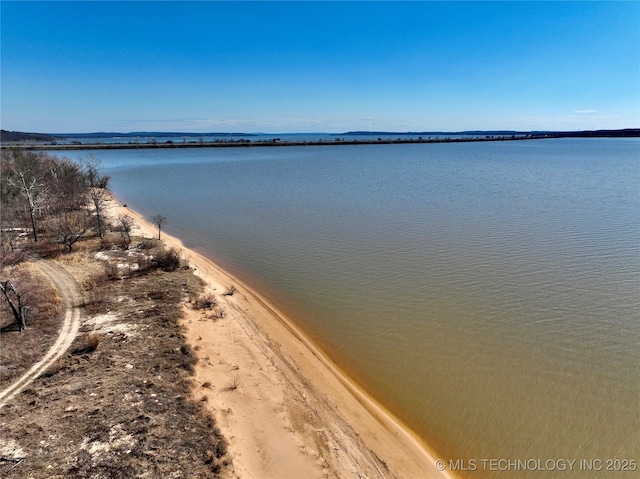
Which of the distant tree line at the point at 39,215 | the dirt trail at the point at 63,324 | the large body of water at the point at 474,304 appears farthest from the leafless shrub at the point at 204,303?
the distant tree line at the point at 39,215

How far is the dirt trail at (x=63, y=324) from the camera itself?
7952 mm

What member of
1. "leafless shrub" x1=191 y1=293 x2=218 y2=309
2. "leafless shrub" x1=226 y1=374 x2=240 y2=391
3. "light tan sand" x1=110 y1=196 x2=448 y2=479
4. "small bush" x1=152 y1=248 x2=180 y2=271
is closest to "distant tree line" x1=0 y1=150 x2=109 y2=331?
"small bush" x1=152 y1=248 x2=180 y2=271

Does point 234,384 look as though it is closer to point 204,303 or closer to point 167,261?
point 204,303

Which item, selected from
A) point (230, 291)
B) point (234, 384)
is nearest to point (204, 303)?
point (230, 291)

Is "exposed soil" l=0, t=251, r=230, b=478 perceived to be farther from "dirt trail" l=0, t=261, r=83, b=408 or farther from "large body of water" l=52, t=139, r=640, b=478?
"large body of water" l=52, t=139, r=640, b=478

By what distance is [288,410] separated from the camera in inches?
318

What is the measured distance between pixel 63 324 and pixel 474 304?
44.6 feet

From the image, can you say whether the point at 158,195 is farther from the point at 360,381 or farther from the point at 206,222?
the point at 360,381

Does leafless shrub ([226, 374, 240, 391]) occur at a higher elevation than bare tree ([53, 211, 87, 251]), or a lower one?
lower

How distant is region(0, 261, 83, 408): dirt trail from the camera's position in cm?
795

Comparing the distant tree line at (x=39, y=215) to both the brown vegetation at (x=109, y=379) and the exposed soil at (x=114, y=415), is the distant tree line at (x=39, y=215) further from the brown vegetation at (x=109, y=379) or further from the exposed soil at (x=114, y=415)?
the exposed soil at (x=114, y=415)

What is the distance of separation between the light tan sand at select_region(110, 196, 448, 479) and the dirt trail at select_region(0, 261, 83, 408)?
10.4ft

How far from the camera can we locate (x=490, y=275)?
597 inches

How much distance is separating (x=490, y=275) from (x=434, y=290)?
3021 mm
